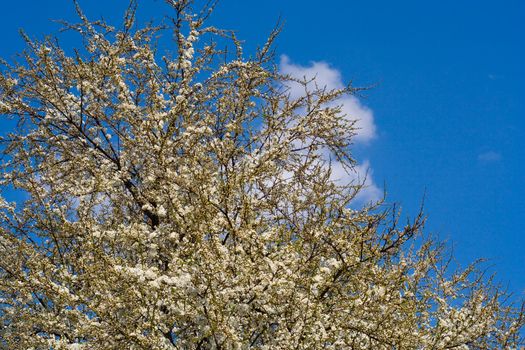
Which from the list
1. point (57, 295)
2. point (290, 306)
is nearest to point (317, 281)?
point (290, 306)

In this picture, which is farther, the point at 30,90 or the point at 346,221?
the point at 30,90

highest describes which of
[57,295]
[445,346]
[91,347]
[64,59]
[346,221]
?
[64,59]

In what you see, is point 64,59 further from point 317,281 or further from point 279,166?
point 317,281

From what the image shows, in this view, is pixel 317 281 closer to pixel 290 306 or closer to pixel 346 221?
pixel 290 306

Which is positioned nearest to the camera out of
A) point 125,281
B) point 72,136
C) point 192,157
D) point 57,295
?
point 125,281

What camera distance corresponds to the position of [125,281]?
787 cm

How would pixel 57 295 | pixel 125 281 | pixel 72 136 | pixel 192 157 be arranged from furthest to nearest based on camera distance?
1. pixel 72 136
2. pixel 192 157
3. pixel 57 295
4. pixel 125 281

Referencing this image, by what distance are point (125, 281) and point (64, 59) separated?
5.93 meters

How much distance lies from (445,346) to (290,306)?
2457mm

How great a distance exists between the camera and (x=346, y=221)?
30.6 ft

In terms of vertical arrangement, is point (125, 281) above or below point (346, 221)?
below

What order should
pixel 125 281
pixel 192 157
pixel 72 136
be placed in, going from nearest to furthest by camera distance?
1. pixel 125 281
2. pixel 192 157
3. pixel 72 136

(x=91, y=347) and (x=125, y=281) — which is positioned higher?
(x=125, y=281)

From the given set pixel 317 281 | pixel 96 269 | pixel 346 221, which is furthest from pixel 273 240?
pixel 96 269
